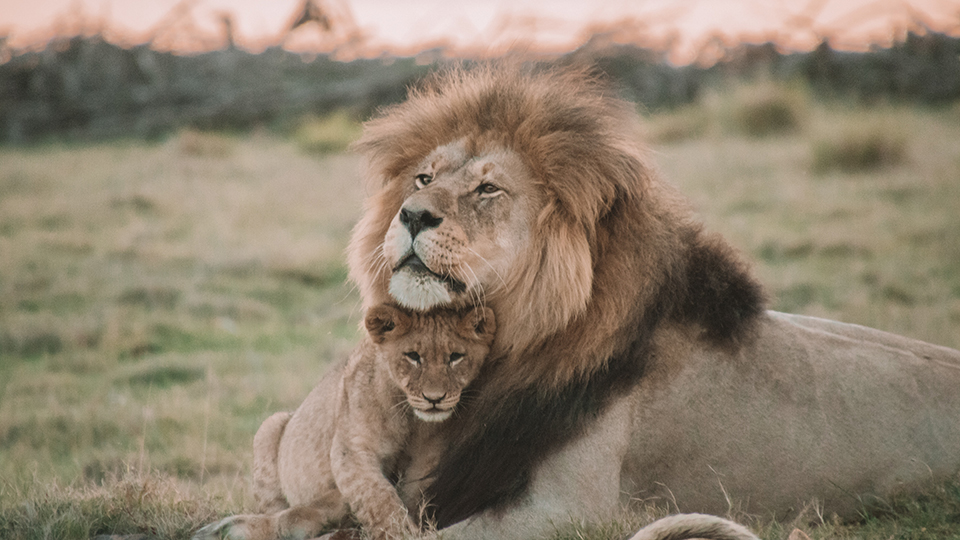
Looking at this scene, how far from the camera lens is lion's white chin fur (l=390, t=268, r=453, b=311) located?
357cm

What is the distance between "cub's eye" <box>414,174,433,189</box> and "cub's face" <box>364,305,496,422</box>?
57cm

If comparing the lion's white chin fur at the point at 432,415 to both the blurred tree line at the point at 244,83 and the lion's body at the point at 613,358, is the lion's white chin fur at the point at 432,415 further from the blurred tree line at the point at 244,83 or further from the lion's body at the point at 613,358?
the blurred tree line at the point at 244,83

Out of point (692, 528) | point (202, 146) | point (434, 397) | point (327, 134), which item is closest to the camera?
point (692, 528)

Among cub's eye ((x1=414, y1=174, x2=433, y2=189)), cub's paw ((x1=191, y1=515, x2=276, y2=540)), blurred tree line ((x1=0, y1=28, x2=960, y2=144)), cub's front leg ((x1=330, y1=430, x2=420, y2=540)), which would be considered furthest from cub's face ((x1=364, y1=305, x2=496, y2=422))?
blurred tree line ((x1=0, y1=28, x2=960, y2=144))

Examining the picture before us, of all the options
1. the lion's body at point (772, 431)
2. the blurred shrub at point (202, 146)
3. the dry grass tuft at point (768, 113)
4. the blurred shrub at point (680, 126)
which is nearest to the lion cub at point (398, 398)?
the lion's body at point (772, 431)

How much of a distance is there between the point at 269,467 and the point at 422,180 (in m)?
1.63

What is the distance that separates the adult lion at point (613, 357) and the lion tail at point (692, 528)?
1.22ft

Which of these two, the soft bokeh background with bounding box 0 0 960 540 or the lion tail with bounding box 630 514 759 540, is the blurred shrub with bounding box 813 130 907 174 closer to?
the soft bokeh background with bounding box 0 0 960 540

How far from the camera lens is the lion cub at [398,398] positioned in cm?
364

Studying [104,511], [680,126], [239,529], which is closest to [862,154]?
[680,126]

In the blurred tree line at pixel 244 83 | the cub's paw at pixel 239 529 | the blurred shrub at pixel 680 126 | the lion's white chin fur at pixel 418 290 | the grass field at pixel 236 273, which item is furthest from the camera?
the blurred tree line at pixel 244 83

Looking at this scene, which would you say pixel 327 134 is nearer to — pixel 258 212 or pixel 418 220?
pixel 258 212

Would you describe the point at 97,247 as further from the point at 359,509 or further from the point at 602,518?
the point at 602,518

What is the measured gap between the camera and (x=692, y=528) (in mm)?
3061
